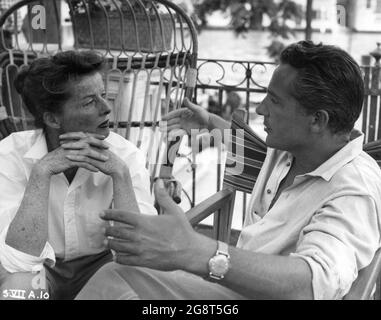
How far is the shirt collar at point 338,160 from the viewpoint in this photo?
1.52 metres

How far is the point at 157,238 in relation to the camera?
117 cm

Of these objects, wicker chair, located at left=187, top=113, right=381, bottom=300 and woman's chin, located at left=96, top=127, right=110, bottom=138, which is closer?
woman's chin, located at left=96, top=127, right=110, bottom=138

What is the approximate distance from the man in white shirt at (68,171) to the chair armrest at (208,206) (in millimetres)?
138

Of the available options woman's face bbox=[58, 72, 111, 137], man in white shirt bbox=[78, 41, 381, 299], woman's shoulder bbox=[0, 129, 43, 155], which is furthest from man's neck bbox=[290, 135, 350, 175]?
woman's shoulder bbox=[0, 129, 43, 155]

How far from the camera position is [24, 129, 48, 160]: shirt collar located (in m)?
1.90

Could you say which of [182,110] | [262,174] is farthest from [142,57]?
[262,174]

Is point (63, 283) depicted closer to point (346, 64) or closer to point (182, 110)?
point (182, 110)

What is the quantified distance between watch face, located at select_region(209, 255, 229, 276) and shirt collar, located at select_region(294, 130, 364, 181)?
17.1 inches

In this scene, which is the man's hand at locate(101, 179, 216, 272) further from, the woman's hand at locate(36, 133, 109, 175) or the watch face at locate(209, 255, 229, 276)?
the woman's hand at locate(36, 133, 109, 175)

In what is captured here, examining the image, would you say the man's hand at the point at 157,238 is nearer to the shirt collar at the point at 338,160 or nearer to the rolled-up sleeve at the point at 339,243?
the rolled-up sleeve at the point at 339,243

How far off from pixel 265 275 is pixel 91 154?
75cm

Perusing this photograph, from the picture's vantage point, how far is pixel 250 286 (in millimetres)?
1256

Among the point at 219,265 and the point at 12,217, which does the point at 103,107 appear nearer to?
the point at 12,217
